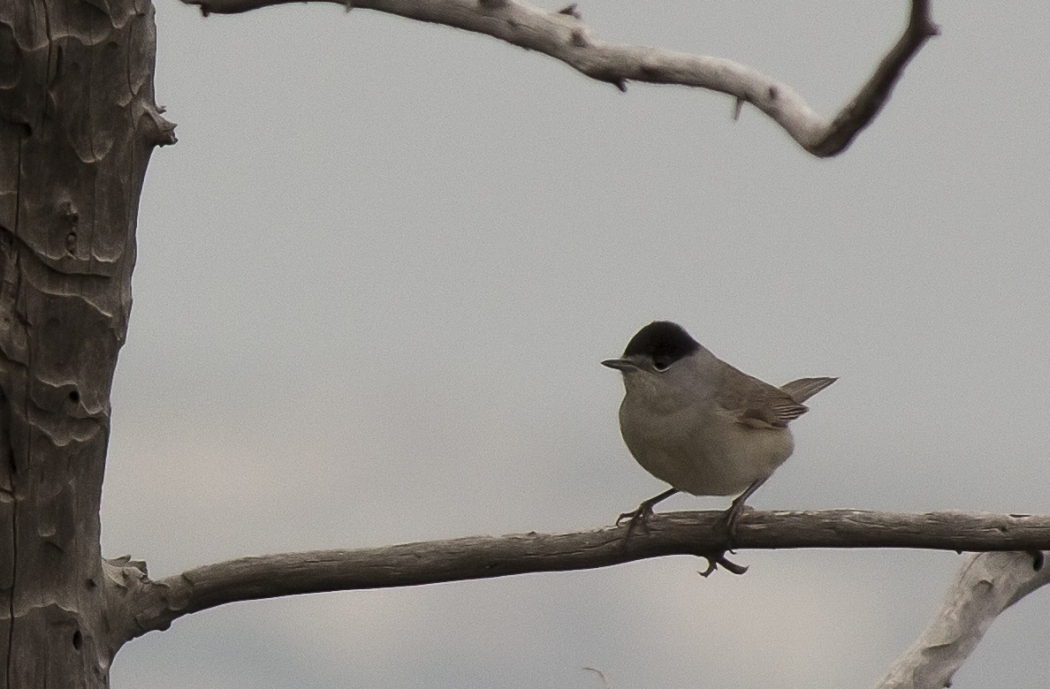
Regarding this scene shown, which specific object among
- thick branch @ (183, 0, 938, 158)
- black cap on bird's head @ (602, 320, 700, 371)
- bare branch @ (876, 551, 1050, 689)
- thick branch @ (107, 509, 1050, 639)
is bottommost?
bare branch @ (876, 551, 1050, 689)

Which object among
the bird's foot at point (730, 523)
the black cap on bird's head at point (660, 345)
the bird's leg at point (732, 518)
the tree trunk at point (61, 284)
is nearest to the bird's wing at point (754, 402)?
the black cap on bird's head at point (660, 345)

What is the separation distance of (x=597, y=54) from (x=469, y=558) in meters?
1.30

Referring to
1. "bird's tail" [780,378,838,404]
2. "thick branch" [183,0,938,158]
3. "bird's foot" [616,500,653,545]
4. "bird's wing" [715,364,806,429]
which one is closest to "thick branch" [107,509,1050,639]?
"bird's foot" [616,500,653,545]

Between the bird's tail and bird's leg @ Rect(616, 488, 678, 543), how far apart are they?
2.41 feet

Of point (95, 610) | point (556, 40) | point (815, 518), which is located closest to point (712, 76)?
point (556, 40)

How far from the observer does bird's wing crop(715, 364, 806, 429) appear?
11.3 ft

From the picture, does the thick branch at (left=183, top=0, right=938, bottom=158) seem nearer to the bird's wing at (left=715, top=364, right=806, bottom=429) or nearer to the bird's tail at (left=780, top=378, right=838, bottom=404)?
the bird's wing at (left=715, top=364, right=806, bottom=429)

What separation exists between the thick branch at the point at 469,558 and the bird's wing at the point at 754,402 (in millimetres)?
674

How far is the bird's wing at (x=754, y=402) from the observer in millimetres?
3445

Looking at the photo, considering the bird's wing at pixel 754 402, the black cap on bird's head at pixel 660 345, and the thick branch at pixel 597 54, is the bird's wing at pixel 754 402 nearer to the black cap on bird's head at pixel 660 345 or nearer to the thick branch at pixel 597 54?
the black cap on bird's head at pixel 660 345

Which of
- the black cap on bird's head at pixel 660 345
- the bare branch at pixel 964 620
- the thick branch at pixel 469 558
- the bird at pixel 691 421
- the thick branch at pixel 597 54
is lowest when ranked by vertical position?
the bare branch at pixel 964 620

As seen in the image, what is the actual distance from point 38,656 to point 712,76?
1.96 meters

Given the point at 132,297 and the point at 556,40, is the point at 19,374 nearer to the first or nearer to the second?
the point at 132,297

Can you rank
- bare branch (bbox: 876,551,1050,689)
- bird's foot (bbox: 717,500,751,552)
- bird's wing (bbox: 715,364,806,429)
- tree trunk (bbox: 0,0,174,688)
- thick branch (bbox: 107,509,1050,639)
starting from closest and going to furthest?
1. tree trunk (bbox: 0,0,174,688)
2. thick branch (bbox: 107,509,1050,639)
3. bird's foot (bbox: 717,500,751,552)
4. bare branch (bbox: 876,551,1050,689)
5. bird's wing (bbox: 715,364,806,429)
